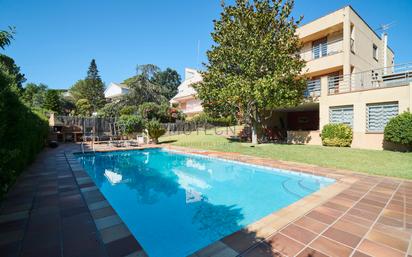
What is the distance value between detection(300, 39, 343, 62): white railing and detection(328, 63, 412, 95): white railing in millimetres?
2183

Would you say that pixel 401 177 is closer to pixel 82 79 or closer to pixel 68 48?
pixel 68 48

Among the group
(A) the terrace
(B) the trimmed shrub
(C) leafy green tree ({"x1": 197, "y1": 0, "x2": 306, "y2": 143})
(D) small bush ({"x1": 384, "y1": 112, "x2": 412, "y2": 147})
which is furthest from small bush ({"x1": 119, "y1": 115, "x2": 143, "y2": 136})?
(D) small bush ({"x1": 384, "y1": 112, "x2": 412, "y2": 147})

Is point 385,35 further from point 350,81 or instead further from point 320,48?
point 350,81

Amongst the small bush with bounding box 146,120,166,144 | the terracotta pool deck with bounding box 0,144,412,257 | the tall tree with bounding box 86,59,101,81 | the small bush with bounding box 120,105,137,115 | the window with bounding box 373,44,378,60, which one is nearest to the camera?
the terracotta pool deck with bounding box 0,144,412,257

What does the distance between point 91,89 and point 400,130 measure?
1939 inches

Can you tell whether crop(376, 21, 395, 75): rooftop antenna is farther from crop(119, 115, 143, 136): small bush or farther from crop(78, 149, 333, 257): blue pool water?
crop(119, 115, 143, 136): small bush

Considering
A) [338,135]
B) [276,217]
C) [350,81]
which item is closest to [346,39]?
[350,81]

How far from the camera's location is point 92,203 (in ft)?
13.4

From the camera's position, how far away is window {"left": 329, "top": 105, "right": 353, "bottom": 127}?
1250 centimetres

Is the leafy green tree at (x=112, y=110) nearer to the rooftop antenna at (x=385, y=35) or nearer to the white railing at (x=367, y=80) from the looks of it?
the white railing at (x=367, y=80)

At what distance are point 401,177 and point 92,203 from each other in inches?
331

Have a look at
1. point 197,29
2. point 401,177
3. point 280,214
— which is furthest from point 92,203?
point 197,29

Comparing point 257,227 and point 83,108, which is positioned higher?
point 83,108

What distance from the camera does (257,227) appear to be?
320cm
